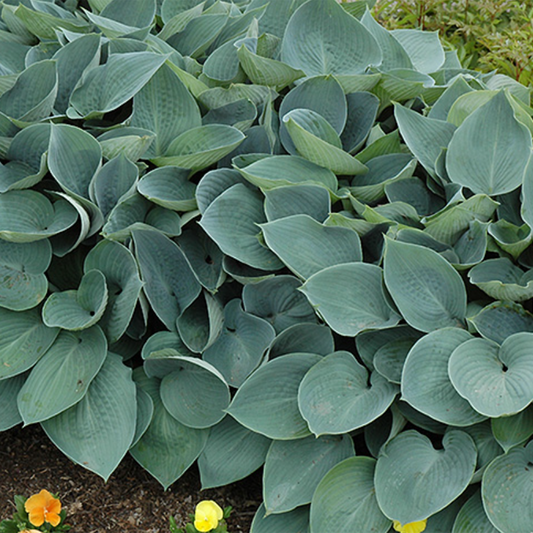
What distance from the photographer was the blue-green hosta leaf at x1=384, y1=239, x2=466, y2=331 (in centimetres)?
190

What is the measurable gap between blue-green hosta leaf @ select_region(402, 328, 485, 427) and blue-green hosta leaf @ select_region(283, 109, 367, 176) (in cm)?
65

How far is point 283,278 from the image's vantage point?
2.10 meters

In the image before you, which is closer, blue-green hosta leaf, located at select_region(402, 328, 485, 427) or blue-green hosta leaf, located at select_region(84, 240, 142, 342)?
blue-green hosta leaf, located at select_region(402, 328, 485, 427)

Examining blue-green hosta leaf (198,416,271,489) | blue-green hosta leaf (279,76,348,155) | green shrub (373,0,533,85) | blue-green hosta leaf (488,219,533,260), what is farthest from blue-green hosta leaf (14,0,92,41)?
green shrub (373,0,533,85)

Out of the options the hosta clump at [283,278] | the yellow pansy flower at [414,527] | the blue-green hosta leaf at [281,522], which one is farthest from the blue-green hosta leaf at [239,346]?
the yellow pansy flower at [414,527]

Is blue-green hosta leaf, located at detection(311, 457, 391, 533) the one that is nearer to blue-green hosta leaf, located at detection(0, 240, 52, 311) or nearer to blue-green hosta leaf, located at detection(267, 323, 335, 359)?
blue-green hosta leaf, located at detection(267, 323, 335, 359)

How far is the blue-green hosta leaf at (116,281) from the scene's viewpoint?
204 cm

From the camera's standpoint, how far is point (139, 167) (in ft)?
7.39

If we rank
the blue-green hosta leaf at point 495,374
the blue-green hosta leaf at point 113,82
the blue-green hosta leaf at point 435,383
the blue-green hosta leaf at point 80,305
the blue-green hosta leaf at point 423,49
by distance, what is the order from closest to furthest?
the blue-green hosta leaf at point 495,374 < the blue-green hosta leaf at point 435,383 < the blue-green hosta leaf at point 80,305 < the blue-green hosta leaf at point 113,82 < the blue-green hosta leaf at point 423,49

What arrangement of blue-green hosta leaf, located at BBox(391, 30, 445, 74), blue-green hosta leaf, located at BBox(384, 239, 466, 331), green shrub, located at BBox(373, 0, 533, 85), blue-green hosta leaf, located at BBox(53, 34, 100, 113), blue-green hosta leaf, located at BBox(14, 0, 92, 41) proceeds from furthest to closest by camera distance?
1. green shrub, located at BBox(373, 0, 533, 85)
2. blue-green hosta leaf, located at BBox(391, 30, 445, 74)
3. blue-green hosta leaf, located at BBox(14, 0, 92, 41)
4. blue-green hosta leaf, located at BBox(53, 34, 100, 113)
5. blue-green hosta leaf, located at BBox(384, 239, 466, 331)

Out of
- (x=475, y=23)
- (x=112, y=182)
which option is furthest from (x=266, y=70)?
(x=475, y=23)

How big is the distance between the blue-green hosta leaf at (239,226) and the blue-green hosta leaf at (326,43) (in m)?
0.62

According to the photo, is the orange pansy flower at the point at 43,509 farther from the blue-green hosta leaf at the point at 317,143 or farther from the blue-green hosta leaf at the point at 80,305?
the blue-green hosta leaf at the point at 317,143

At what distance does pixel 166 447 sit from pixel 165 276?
507mm
